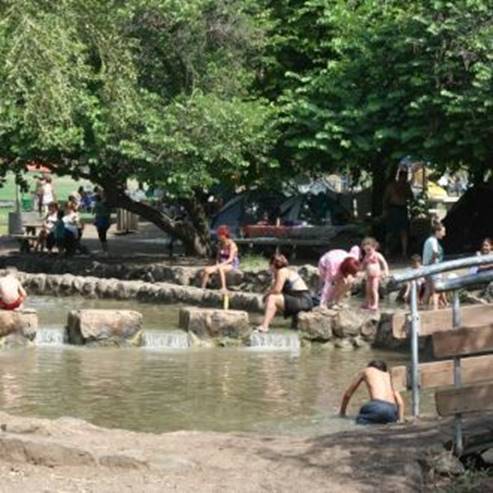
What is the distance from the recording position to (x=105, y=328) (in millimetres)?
17422

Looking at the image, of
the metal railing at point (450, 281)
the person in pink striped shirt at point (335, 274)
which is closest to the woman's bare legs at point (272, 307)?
the person in pink striped shirt at point (335, 274)

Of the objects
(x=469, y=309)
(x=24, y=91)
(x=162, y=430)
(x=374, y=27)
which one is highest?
(x=374, y=27)

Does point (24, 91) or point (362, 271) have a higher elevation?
point (24, 91)

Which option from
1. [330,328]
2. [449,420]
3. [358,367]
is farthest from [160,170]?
[449,420]

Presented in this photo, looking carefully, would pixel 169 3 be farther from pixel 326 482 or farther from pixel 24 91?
pixel 326 482

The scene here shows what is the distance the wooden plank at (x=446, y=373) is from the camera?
8.53 meters

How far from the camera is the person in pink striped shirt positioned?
62.4ft

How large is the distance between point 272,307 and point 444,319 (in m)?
9.18

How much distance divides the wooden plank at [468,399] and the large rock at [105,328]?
377 inches

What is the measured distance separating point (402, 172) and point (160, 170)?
6.40 m

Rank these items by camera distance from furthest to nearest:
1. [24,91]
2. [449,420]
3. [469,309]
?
[24,91] < [449,420] < [469,309]

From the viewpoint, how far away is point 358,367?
16.0 metres

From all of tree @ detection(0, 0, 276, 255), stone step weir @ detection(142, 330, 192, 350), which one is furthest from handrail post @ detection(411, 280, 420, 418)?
tree @ detection(0, 0, 276, 255)

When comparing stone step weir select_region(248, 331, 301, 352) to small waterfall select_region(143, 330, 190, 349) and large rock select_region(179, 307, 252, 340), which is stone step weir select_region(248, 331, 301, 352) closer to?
large rock select_region(179, 307, 252, 340)
